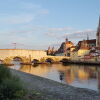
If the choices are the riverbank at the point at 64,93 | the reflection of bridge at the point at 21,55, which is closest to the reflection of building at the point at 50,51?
the reflection of bridge at the point at 21,55

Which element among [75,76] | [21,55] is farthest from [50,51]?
[75,76]

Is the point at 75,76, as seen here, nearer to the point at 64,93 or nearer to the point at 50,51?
the point at 64,93

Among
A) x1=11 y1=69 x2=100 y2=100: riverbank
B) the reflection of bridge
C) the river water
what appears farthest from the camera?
the reflection of bridge

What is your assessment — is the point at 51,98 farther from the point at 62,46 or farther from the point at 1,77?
the point at 62,46

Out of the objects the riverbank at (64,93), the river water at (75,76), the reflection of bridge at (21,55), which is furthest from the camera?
the reflection of bridge at (21,55)

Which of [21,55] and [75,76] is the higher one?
[21,55]

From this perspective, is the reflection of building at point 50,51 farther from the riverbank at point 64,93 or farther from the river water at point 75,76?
the riverbank at point 64,93

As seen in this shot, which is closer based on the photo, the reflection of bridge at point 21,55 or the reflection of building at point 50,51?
the reflection of bridge at point 21,55

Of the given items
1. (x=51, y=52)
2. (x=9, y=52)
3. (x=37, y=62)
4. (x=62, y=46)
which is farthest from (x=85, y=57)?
(x=51, y=52)

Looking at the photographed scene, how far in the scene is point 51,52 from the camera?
192 m

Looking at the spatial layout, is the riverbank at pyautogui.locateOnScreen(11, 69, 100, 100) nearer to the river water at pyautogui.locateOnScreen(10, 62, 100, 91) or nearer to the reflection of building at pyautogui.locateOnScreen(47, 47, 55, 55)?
the river water at pyautogui.locateOnScreen(10, 62, 100, 91)

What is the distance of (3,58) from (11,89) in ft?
338

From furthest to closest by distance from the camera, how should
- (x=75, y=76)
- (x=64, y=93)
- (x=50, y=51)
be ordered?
(x=50, y=51) → (x=75, y=76) → (x=64, y=93)

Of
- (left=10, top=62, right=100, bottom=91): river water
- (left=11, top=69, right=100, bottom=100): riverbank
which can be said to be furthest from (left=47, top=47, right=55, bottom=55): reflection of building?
(left=11, top=69, right=100, bottom=100): riverbank
